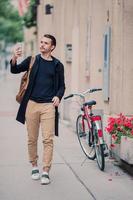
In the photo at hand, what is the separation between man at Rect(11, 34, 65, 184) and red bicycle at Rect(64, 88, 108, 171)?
3.53 ft

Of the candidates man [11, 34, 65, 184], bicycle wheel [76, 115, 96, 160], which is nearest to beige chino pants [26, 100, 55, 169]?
man [11, 34, 65, 184]

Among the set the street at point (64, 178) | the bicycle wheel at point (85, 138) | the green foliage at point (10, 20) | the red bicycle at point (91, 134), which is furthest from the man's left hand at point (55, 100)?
Answer: the green foliage at point (10, 20)

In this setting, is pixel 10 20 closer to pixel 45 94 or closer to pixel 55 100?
pixel 45 94

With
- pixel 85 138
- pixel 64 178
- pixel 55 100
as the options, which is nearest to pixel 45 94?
pixel 55 100

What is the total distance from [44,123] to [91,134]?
1.63 meters

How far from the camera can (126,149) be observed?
28.7 feet

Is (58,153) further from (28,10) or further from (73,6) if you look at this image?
(28,10)

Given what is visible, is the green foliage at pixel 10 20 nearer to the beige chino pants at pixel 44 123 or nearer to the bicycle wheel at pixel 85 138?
the bicycle wheel at pixel 85 138

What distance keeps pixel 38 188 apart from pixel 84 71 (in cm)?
673

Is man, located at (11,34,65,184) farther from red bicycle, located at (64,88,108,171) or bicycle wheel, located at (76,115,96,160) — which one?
bicycle wheel, located at (76,115,96,160)

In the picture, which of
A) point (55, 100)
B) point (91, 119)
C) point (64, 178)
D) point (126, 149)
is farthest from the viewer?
point (91, 119)

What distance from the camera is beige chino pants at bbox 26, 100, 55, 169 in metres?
8.00

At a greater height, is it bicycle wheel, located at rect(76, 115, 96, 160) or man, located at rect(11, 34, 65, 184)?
man, located at rect(11, 34, 65, 184)

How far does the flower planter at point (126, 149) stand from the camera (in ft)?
28.1
